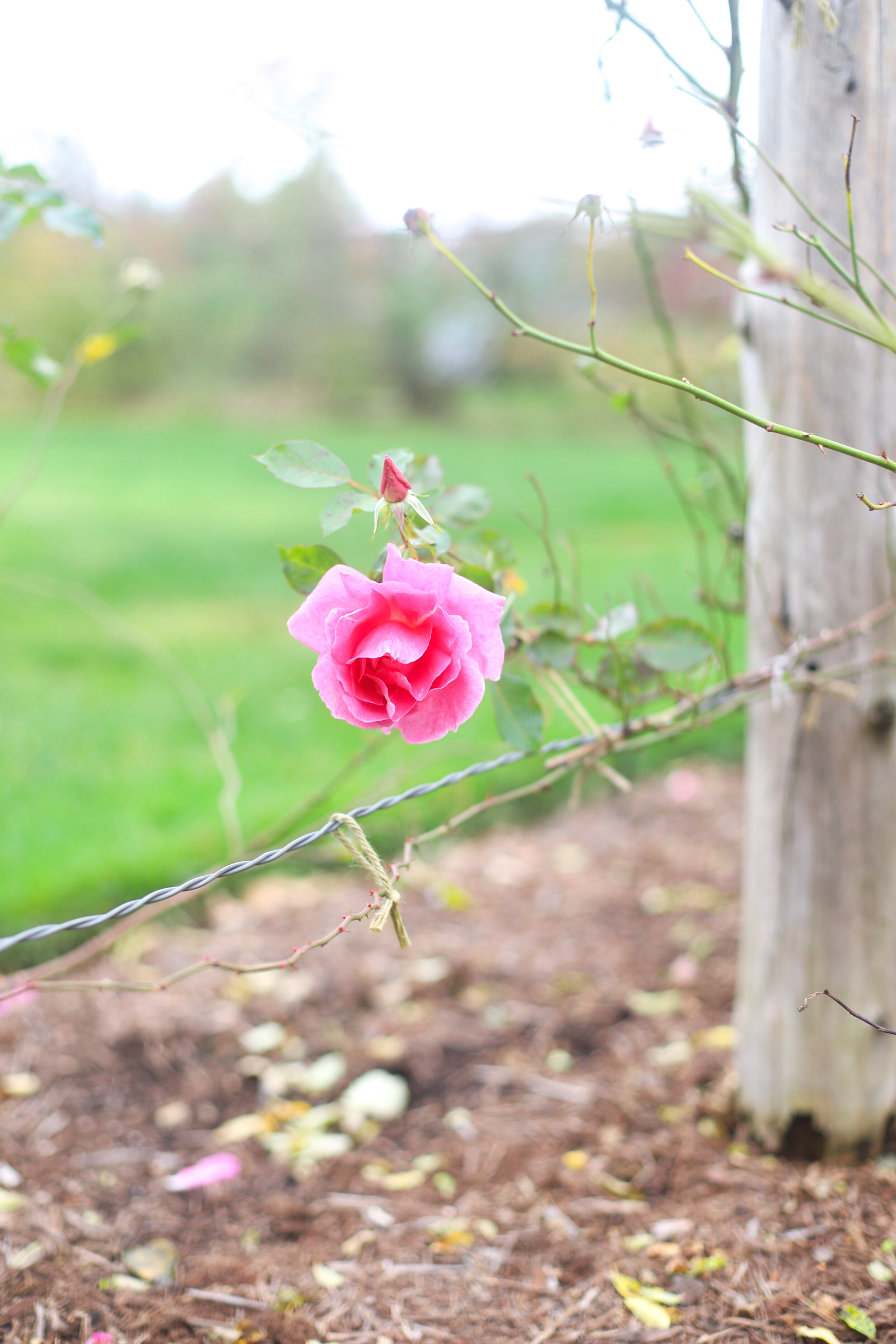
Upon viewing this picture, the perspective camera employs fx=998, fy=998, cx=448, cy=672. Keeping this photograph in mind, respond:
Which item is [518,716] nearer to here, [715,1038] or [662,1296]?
[662,1296]

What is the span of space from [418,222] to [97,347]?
110 centimetres

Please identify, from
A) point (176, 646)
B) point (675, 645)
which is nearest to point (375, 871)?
point (675, 645)

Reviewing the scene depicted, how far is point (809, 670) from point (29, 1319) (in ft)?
3.95

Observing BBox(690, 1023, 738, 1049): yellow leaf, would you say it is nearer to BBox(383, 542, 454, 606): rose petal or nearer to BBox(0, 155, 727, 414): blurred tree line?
BBox(383, 542, 454, 606): rose petal

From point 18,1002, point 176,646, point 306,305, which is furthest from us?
point 306,305

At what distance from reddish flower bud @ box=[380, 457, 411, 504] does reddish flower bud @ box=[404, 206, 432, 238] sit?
25 centimetres

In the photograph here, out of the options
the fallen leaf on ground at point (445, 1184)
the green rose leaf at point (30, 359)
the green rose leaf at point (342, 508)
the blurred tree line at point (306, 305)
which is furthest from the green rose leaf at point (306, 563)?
the blurred tree line at point (306, 305)

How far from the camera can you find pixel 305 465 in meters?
0.89

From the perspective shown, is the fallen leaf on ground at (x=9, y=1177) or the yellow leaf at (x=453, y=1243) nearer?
the yellow leaf at (x=453, y=1243)

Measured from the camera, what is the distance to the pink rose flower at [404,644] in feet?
2.43

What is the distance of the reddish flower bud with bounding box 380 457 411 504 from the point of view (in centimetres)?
79

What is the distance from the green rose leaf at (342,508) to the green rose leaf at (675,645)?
1.42ft

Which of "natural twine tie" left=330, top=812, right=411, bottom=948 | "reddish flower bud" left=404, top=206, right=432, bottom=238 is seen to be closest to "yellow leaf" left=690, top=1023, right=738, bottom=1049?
"natural twine tie" left=330, top=812, right=411, bottom=948

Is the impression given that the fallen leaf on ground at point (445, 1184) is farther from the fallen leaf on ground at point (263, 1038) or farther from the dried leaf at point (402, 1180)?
the fallen leaf on ground at point (263, 1038)
